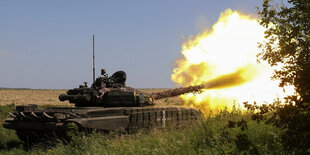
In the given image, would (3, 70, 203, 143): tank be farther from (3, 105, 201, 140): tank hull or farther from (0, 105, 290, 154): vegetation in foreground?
(0, 105, 290, 154): vegetation in foreground

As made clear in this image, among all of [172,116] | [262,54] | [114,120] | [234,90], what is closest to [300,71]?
[114,120]

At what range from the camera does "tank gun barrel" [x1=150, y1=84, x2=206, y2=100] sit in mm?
15402

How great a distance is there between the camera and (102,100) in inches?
538

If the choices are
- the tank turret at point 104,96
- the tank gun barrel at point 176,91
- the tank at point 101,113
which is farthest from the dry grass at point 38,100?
the tank turret at point 104,96

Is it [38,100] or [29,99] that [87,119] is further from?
[29,99]

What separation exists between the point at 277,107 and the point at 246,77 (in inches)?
369

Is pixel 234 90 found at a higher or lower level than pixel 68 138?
higher

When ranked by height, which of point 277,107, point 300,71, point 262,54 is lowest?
point 277,107

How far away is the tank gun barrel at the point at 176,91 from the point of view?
50.5 feet

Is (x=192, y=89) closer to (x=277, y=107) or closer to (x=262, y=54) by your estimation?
(x=262, y=54)

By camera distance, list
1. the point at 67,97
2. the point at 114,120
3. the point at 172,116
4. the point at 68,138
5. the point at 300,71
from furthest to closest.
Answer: the point at 172,116 < the point at 67,97 < the point at 114,120 < the point at 68,138 < the point at 300,71

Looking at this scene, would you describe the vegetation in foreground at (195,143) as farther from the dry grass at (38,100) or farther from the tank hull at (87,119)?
the dry grass at (38,100)

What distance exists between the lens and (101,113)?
1184cm

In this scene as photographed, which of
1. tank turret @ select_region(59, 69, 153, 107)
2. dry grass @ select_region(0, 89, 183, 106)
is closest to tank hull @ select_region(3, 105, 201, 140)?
tank turret @ select_region(59, 69, 153, 107)
